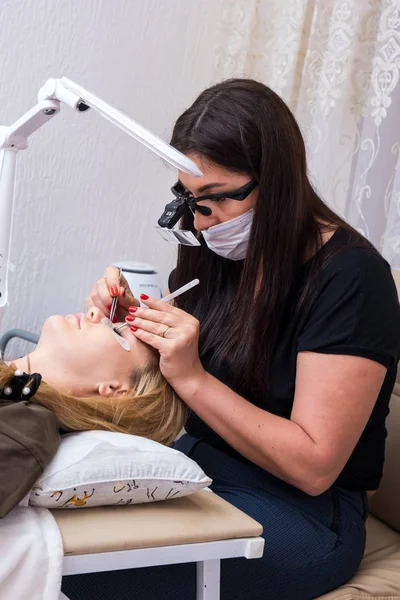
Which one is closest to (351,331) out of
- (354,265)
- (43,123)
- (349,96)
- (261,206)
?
(354,265)

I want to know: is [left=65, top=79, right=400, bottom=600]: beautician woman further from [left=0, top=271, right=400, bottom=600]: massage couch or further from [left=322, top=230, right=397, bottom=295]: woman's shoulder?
[left=0, top=271, right=400, bottom=600]: massage couch

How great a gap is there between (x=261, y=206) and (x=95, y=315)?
0.35 metres

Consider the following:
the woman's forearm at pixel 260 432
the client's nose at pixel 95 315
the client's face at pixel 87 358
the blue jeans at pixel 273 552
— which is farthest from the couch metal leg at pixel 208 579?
the client's nose at pixel 95 315

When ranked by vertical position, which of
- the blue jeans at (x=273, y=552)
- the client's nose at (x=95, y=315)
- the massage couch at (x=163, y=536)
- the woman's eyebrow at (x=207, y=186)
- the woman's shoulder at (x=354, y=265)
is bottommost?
the blue jeans at (x=273, y=552)

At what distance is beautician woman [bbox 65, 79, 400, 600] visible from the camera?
119cm

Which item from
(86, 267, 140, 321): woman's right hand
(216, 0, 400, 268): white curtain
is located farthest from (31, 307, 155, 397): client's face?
(216, 0, 400, 268): white curtain

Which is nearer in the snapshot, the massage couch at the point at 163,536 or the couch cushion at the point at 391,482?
the massage couch at the point at 163,536

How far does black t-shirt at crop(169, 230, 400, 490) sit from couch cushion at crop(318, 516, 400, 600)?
145 millimetres

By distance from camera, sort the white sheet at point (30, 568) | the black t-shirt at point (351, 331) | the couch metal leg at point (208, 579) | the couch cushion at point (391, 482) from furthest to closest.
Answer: the couch cushion at point (391, 482)
the black t-shirt at point (351, 331)
the couch metal leg at point (208, 579)
the white sheet at point (30, 568)

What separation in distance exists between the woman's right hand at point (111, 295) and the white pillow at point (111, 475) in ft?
1.31

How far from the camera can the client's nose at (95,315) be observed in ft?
4.35

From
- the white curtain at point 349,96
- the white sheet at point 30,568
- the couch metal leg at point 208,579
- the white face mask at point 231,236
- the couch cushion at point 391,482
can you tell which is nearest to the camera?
the white sheet at point 30,568

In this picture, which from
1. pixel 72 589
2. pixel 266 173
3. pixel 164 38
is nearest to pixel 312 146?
pixel 164 38

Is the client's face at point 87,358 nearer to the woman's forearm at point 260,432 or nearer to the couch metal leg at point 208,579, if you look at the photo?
the woman's forearm at point 260,432
